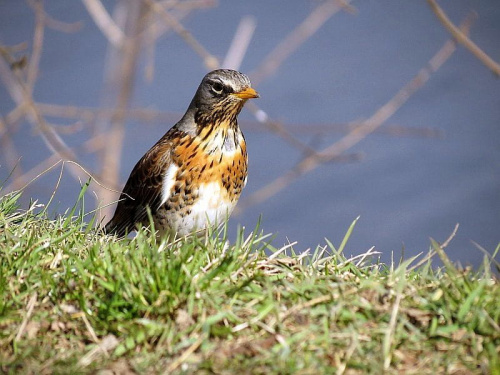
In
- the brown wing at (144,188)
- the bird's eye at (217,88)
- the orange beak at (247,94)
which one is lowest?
the brown wing at (144,188)

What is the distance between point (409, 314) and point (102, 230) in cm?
222

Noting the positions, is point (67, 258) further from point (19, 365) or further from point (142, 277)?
point (19, 365)

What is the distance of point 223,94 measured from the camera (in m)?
5.63

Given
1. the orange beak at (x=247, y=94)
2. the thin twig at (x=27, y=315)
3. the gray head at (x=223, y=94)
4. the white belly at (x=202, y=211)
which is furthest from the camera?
the gray head at (x=223, y=94)

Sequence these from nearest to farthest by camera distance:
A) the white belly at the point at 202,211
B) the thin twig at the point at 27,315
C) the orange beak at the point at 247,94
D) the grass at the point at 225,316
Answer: the grass at the point at 225,316, the thin twig at the point at 27,315, the white belly at the point at 202,211, the orange beak at the point at 247,94

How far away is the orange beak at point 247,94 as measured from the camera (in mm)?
5497

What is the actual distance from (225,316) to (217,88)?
9.14 ft

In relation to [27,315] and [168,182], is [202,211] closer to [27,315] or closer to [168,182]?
[168,182]

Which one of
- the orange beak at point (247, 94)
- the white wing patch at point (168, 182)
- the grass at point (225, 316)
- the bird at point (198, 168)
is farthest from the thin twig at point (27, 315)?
the orange beak at point (247, 94)

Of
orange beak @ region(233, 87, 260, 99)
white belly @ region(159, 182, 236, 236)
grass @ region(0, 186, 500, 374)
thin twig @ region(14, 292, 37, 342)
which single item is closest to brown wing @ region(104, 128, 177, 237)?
white belly @ region(159, 182, 236, 236)

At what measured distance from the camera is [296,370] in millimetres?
2877

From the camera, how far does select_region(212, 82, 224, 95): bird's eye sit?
564 cm

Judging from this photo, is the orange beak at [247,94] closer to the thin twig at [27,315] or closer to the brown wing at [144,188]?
the brown wing at [144,188]

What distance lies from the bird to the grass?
1603mm
